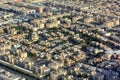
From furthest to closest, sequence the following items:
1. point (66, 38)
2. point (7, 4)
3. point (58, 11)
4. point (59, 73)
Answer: point (7, 4) < point (58, 11) < point (66, 38) < point (59, 73)

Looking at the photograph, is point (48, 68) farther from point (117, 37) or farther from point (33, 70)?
point (117, 37)

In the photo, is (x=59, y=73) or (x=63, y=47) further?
(x=63, y=47)

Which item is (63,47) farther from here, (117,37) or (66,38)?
(117,37)

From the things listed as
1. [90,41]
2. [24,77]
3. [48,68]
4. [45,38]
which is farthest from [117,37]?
[24,77]

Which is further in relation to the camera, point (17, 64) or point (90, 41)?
point (90, 41)

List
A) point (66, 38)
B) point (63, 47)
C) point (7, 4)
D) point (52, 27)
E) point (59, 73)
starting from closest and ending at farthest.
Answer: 1. point (59, 73)
2. point (63, 47)
3. point (66, 38)
4. point (52, 27)
5. point (7, 4)

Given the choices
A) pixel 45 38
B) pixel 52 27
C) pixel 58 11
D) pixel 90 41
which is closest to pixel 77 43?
pixel 90 41

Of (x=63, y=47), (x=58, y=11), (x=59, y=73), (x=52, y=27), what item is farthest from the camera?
(x=58, y=11)

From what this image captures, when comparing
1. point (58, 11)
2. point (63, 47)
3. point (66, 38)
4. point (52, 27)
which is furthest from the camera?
point (58, 11)
